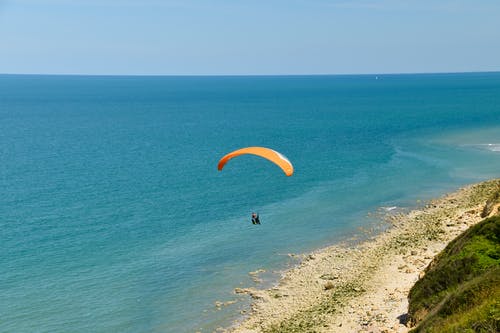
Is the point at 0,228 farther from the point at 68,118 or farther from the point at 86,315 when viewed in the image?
the point at 68,118

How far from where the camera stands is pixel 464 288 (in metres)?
17.6

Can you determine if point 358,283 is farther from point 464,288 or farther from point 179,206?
point 179,206

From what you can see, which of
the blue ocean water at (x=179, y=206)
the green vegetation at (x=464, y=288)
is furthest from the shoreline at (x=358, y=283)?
the green vegetation at (x=464, y=288)

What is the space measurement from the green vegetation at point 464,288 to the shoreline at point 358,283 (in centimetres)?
224

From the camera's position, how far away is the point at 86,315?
28.6m

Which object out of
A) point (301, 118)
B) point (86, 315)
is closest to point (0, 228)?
point (86, 315)

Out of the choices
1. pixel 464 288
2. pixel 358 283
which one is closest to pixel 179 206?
pixel 358 283

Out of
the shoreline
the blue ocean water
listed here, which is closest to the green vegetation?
the shoreline

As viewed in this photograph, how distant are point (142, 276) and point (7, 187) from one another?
31.7m

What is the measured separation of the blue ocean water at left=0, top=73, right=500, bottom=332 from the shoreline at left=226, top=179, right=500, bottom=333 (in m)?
1.82

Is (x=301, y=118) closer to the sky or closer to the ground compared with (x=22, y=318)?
closer to the sky

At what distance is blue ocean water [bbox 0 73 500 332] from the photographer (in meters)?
30.4

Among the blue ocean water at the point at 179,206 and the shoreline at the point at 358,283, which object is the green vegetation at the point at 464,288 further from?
the blue ocean water at the point at 179,206

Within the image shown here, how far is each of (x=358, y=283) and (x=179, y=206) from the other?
79.7 ft
